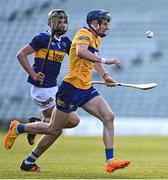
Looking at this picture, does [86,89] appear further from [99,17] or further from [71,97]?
[99,17]

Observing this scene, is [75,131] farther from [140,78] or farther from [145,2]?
[145,2]

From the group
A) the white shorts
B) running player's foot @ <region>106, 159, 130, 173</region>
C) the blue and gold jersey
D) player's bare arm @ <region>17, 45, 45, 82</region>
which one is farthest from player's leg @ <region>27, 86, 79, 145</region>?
running player's foot @ <region>106, 159, 130, 173</region>

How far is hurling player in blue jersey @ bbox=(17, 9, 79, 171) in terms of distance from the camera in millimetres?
9789

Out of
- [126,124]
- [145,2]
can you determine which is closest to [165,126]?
[126,124]

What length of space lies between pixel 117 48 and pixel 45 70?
22.6 metres

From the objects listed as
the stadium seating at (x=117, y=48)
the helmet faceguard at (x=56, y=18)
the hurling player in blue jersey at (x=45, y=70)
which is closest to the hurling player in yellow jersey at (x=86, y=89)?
the hurling player in blue jersey at (x=45, y=70)

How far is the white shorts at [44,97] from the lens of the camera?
10.2 m

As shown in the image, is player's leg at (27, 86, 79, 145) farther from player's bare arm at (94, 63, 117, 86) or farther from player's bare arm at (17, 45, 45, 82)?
player's bare arm at (94, 63, 117, 86)

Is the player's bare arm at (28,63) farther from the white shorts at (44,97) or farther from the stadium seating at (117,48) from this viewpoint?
the stadium seating at (117,48)

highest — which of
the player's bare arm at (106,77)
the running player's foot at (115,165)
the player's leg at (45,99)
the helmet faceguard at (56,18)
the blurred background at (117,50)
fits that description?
the helmet faceguard at (56,18)

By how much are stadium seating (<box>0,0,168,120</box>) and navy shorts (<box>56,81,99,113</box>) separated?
21.6 metres

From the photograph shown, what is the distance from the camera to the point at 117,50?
107ft

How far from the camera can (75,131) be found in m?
27.2

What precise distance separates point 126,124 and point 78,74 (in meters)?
18.2
